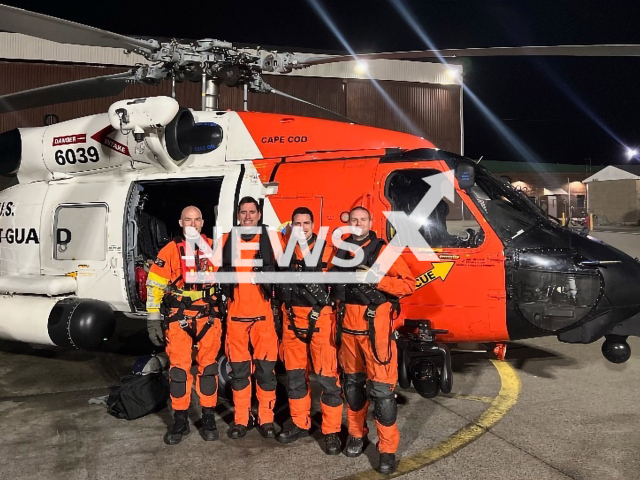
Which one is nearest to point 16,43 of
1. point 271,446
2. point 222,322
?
point 222,322

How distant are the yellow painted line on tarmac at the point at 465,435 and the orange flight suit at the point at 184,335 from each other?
4.45 ft

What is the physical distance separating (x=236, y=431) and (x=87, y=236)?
3.07 meters

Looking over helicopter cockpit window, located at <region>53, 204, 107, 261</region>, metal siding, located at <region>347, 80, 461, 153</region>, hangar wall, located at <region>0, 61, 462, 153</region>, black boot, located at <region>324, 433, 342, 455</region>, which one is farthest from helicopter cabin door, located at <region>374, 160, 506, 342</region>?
metal siding, located at <region>347, 80, 461, 153</region>

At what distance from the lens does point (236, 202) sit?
5.24 meters

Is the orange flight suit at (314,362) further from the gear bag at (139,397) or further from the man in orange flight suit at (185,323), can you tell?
the gear bag at (139,397)

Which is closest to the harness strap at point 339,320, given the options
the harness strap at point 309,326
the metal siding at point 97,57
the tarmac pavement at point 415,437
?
the harness strap at point 309,326

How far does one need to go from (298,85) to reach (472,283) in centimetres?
1723

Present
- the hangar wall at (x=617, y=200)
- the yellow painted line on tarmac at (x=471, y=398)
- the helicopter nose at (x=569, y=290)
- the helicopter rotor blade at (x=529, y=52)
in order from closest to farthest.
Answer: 1. the helicopter rotor blade at (x=529, y=52)
2. the helicopter nose at (x=569, y=290)
3. the yellow painted line on tarmac at (x=471, y=398)
4. the hangar wall at (x=617, y=200)

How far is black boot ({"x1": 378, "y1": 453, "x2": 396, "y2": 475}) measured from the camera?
352 centimetres

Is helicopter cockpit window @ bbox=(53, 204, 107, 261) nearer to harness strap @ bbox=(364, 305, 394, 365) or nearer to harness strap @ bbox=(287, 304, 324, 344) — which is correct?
harness strap @ bbox=(287, 304, 324, 344)

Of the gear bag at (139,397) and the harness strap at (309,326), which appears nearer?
the harness strap at (309,326)

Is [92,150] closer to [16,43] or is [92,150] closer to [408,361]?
[408,361]

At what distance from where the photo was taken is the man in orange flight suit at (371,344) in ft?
11.7

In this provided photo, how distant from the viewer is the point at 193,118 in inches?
222
